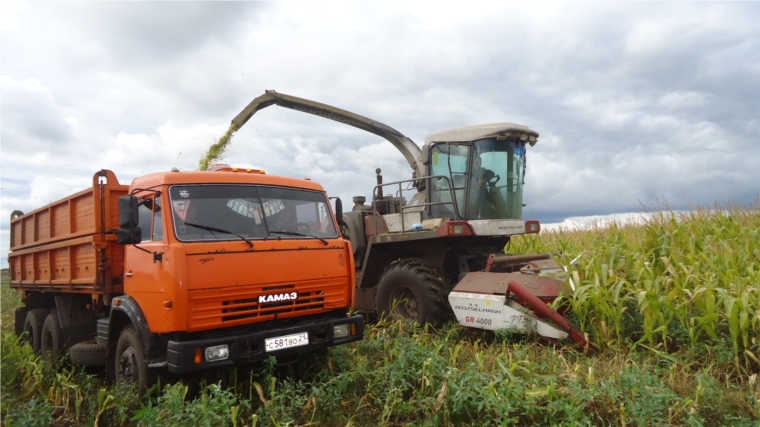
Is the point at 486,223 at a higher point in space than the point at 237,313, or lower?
higher

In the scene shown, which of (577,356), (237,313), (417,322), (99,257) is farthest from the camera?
(417,322)

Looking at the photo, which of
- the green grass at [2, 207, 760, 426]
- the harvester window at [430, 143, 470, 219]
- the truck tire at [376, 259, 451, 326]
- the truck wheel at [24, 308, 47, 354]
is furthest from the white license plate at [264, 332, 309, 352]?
the truck wheel at [24, 308, 47, 354]

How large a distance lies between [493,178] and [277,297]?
13.7 ft

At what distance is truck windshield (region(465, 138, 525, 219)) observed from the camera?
7.85m

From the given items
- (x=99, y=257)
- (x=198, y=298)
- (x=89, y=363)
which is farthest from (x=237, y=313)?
(x=89, y=363)

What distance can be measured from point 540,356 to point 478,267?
9.11 ft

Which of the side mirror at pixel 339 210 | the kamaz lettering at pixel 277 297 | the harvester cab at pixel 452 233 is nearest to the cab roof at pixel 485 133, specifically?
the harvester cab at pixel 452 233

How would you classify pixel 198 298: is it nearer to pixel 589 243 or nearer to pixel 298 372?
pixel 298 372

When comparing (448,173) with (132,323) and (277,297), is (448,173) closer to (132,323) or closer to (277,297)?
(277,297)

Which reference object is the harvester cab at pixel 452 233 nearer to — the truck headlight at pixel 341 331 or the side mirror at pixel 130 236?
the truck headlight at pixel 341 331

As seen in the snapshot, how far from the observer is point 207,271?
4.70 metres

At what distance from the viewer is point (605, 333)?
221 inches

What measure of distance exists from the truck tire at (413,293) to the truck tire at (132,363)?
3551 mm

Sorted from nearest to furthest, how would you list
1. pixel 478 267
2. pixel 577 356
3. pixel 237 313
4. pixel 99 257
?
pixel 237 313 → pixel 577 356 → pixel 99 257 → pixel 478 267
